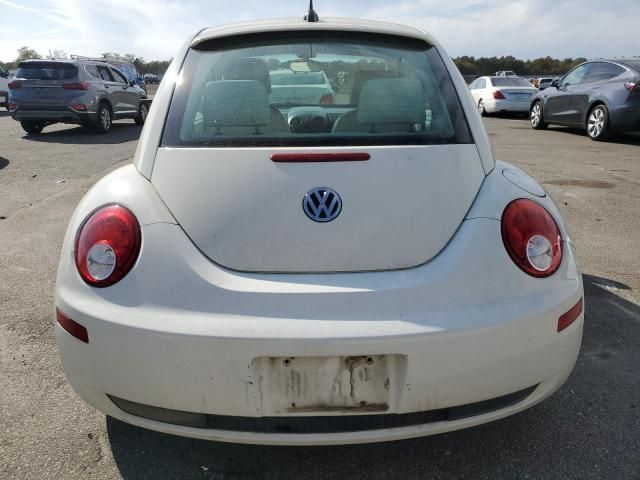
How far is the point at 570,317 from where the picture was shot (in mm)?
1903

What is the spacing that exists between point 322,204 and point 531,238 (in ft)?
2.37

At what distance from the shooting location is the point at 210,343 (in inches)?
65.1

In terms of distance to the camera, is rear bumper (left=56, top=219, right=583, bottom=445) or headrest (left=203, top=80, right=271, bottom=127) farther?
headrest (left=203, top=80, right=271, bottom=127)

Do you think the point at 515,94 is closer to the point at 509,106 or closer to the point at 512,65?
the point at 509,106

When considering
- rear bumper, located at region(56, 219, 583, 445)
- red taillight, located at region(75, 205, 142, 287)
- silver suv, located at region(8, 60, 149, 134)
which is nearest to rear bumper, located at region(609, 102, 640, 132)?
rear bumper, located at region(56, 219, 583, 445)

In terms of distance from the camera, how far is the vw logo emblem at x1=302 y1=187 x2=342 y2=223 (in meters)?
1.82

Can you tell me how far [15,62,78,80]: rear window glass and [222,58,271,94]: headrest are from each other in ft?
38.3

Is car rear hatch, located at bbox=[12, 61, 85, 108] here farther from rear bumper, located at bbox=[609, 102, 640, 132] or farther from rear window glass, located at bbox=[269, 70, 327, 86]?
rear window glass, located at bbox=[269, 70, 327, 86]

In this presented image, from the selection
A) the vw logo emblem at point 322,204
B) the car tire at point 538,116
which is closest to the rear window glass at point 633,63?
the car tire at point 538,116

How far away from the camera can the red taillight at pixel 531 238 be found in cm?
186

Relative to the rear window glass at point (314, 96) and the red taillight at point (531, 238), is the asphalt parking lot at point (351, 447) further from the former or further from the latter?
the rear window glass at point (314, 96)

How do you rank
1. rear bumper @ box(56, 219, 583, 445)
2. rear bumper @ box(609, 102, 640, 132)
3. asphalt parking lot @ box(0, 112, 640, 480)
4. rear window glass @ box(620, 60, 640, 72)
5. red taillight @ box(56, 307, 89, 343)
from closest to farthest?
rear bumper @ box(56, 219, 583, 445) < red taillight @ box(56, 307, 89, 343) < asphalt parking lot @ box(0, 112, 640, 480) < rear bumper @ box(609, 102, 640, 132) < rear window glass @ box(620, 60, 640, 72)

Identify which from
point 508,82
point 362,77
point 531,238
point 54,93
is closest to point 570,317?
point 531,238

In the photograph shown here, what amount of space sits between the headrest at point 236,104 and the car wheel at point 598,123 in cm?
1022
